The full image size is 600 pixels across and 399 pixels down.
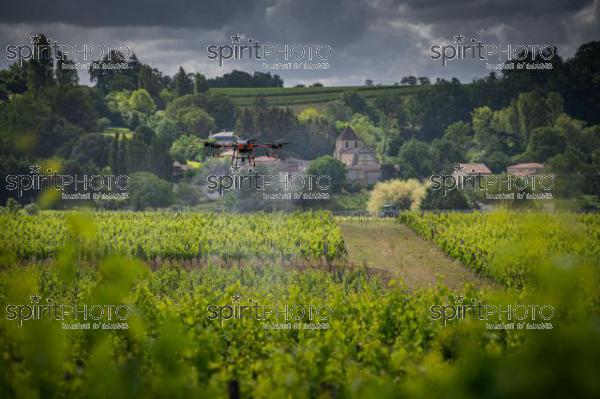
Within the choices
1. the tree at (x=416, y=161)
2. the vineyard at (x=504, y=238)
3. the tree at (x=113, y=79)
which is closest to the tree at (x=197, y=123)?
the tree at (x=113, y=79)

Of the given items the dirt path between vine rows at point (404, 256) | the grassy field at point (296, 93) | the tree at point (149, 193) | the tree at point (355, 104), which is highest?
the grassy field at point (296, 93)

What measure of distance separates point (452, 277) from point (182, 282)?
38.4 feet

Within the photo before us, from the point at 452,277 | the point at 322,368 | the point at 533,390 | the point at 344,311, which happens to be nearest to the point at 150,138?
the point at 452,277

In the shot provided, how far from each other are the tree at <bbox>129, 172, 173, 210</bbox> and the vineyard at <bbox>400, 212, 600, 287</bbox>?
72.6ft

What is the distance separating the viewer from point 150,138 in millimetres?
85875

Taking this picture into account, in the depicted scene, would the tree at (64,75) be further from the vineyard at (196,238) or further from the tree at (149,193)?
the vineyard at (196,238)

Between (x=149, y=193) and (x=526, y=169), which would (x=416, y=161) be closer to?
(x=526, y=169)

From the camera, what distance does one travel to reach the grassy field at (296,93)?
121m

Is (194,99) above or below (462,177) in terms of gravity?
above

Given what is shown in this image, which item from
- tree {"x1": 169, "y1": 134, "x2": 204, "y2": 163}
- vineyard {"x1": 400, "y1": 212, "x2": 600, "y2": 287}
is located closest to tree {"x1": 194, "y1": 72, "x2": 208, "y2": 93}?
tree {"x1": 169, "y1": 134, "x2": 204, "y2": 163}

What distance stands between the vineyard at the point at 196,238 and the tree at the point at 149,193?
16.8m

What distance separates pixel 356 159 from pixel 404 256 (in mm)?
47385

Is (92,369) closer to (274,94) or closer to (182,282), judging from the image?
(182,282)

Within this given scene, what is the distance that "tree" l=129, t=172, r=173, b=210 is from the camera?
61.9 metres
